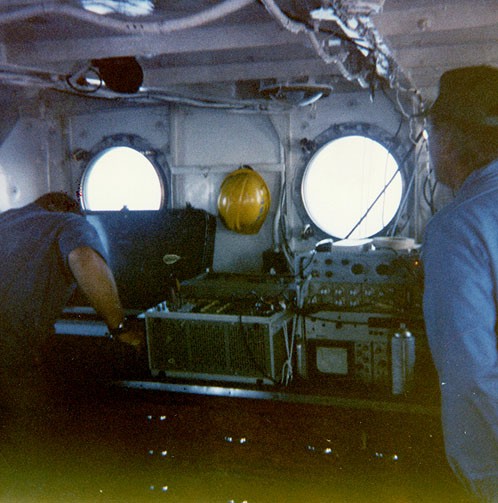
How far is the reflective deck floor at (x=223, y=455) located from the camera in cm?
229

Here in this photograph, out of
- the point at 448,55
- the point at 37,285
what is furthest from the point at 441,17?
the point at 37,285

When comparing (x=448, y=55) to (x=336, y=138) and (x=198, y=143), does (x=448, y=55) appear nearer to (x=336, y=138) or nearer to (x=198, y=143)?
(x=336, y=138)

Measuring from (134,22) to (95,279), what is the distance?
3.76 feet

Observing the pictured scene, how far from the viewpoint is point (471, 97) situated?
1.43 metres

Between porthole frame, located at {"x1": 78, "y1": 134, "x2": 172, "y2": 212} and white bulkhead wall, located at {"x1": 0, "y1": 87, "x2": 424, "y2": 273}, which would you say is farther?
porthole frame, located at {"x1": 78, "y1": 134, "x2": 172, "y2": 212}

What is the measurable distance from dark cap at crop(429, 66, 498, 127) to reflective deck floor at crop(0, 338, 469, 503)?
1.50m

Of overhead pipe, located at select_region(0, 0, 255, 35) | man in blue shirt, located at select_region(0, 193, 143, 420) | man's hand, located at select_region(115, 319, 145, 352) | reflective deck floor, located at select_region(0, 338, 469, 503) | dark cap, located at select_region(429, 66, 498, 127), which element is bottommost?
reflective deck floor, located at select_region(0, 338, 469, 503)

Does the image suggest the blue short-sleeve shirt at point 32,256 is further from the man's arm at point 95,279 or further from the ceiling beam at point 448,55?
the ceiling beam at point 448,55

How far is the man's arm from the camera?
2467mm

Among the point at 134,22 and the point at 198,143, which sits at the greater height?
the point at 134,22

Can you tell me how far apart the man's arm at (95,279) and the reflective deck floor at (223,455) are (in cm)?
66

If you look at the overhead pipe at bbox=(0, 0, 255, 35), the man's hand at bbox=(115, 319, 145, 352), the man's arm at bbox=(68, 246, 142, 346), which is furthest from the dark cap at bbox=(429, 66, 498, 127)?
the man's hand at bbox=(115, 319, 145, 352)

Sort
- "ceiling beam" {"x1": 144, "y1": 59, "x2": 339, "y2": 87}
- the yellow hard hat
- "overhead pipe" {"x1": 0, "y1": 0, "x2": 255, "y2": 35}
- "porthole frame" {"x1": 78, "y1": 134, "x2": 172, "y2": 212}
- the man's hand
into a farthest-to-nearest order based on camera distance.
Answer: "porthole frame" {"x1": 78, "y1": 134, "x2": 172, "y2": 212} → the yellow hard hat → "ceiling beam" {"x1": 144, "y1": 59, "x2": 339, "y2": 87} → the man's hand → "overhead pipe" {"x1": 0, "y1": 0, "x2": 255, "y2": 35}

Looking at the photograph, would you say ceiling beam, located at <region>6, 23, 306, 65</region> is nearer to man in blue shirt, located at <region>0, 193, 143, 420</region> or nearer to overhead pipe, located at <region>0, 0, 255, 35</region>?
overhead pipe, located at <region>0, 0, 255, 35</region>
